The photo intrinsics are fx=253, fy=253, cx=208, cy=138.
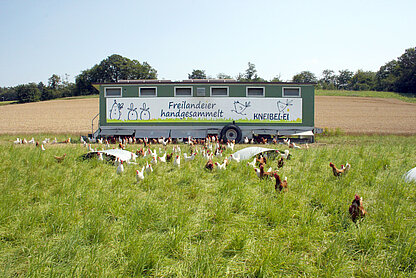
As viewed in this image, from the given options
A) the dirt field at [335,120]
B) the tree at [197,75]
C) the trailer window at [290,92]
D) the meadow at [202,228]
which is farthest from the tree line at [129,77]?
the meadow at [202,228]

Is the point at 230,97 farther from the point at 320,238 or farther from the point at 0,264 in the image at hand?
the point at 0,264

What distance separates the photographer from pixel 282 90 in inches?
613

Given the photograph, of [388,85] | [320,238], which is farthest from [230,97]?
[388,85]

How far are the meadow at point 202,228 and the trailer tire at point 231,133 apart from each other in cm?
921

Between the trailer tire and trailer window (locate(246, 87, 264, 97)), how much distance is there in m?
2.37

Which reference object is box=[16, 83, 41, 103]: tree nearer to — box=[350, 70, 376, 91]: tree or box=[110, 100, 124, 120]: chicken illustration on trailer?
box=[110, 100, 124, 120]: chicken illustration on trailer

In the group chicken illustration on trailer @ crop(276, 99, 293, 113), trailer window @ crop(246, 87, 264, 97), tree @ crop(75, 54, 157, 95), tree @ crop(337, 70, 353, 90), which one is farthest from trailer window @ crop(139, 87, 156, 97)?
tree @ crop(337, 70, 353, 90)

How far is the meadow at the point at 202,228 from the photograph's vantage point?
2.79m

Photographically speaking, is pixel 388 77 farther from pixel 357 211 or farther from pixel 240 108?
pixel 357 211

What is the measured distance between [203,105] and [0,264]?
1342cm

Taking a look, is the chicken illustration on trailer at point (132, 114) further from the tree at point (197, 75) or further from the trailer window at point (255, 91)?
A: the tree at point (197, 75)

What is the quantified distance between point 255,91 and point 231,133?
10.2ft

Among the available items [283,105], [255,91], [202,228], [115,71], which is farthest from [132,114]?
[115,71]

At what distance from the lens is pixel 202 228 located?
3553 mm
